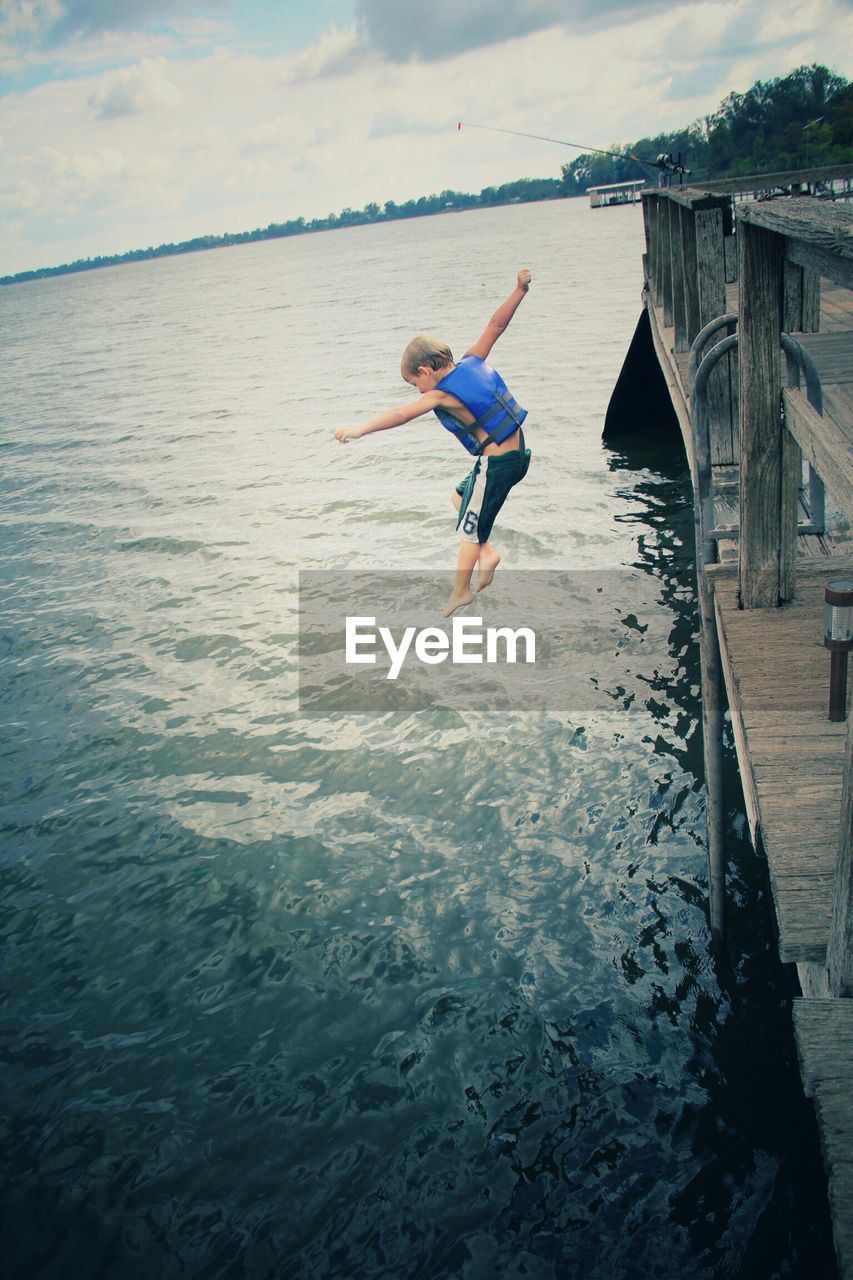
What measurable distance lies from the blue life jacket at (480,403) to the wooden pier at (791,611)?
109 centimetres

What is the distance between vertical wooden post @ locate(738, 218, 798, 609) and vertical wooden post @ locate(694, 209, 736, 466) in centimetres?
277

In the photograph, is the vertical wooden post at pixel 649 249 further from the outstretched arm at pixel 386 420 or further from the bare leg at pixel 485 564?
the outstretched arm at pixel 386 420

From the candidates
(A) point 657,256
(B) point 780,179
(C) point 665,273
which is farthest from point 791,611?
(A) point 657,256

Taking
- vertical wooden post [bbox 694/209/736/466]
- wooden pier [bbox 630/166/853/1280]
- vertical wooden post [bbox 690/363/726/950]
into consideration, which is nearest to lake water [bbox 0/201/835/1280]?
vertical wooden post [bbox 690/363/726/950]

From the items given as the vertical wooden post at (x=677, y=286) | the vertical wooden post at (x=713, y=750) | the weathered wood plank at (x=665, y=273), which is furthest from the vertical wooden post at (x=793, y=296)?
the weathered wood plank at (x=665, y=273)

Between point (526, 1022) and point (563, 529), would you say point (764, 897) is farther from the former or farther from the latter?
point (563, 529)

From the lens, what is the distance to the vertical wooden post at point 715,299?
287 inches

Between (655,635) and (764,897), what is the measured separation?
420 cm

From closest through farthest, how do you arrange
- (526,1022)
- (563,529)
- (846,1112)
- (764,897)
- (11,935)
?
(846,1112) → (526,1022) → (764,897) → (11,935) → (563,529)

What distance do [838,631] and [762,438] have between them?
111cm

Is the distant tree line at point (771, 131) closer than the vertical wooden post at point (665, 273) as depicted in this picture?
No

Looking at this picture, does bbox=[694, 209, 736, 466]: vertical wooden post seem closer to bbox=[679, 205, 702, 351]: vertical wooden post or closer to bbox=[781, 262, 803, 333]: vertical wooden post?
bbox=[679, 205, 702, 351]: vertical wooden post

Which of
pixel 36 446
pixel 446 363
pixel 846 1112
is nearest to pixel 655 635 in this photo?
pixel 446 363

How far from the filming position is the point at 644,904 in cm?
607
